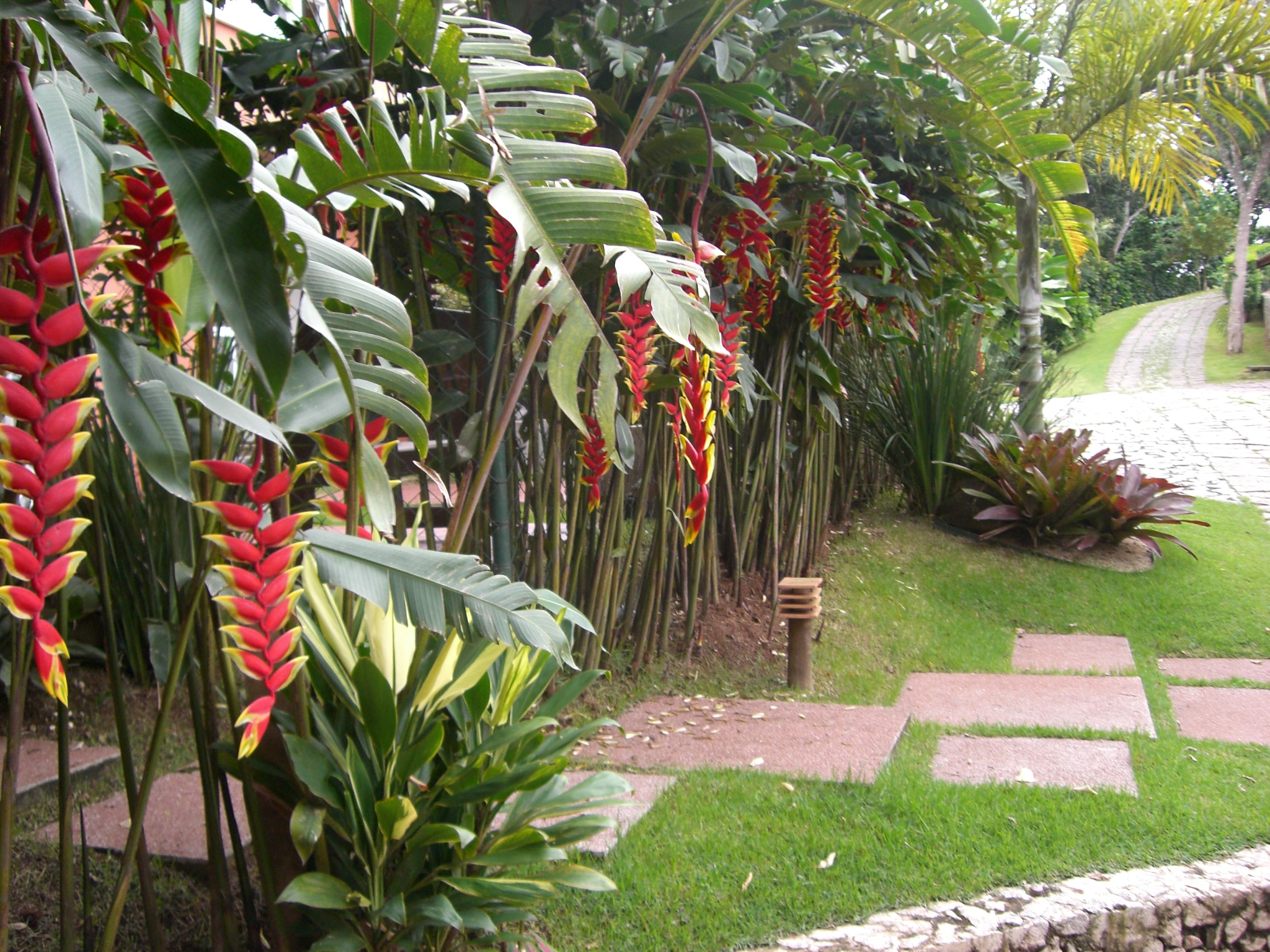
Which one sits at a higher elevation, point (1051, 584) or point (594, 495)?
point (594, 495)

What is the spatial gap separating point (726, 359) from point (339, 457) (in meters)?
1.12

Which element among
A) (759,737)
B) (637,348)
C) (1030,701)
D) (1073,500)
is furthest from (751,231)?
(1073,500)

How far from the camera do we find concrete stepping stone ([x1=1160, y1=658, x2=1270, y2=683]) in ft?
11.4

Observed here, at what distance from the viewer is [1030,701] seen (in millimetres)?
3146

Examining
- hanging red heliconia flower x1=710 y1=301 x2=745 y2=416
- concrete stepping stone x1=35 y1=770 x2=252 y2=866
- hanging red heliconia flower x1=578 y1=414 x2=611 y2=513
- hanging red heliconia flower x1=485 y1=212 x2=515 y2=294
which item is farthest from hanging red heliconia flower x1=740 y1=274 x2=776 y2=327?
concrete stepping stone x1=35 y1=770 x2=252 y2=866

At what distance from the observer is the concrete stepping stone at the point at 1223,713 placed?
2811mm

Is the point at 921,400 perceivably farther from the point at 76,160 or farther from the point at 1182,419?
the point at 1182,419

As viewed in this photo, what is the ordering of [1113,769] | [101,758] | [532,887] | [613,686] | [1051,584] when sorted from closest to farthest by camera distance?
[532,887] < [101,758] < [1113,769] < [613,686] < [1051,584]

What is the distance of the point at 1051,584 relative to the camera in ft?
15.0

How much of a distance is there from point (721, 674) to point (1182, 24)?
13.7 ft

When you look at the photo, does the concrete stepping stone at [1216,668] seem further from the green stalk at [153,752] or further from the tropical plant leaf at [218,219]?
the tropical plant leaf at [218,219]

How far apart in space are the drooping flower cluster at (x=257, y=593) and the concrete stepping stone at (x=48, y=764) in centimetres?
141

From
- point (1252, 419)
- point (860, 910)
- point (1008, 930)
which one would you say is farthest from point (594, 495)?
point (1252, 419)

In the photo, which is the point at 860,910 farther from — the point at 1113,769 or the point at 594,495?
the point at 594,495
